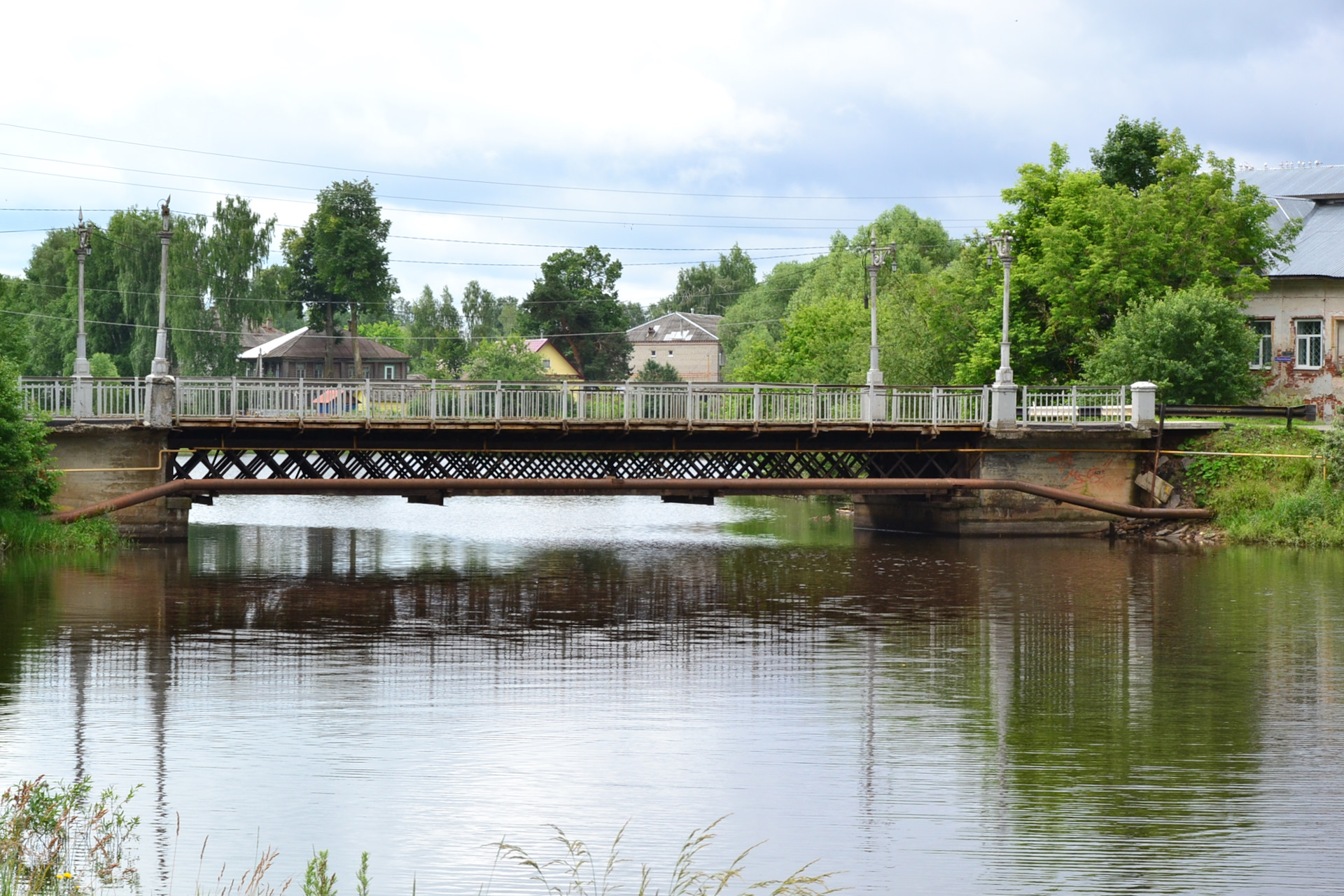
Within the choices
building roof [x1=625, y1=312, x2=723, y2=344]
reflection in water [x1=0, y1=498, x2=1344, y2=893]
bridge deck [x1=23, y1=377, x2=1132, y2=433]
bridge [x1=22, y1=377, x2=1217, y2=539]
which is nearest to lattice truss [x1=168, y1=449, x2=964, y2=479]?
bridge [x1=22, y1=377, x2=1217, y2=539]

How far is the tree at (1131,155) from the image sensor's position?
5112cm

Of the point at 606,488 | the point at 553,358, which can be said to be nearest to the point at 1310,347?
the point at 606,488

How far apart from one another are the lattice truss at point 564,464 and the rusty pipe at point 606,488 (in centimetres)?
92

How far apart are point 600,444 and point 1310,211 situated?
3276 cm

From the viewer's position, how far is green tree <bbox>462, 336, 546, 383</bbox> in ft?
315

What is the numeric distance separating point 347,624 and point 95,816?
13038mm

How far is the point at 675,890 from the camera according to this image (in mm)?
10000

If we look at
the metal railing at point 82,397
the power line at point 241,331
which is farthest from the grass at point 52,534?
the power line at point 241,331

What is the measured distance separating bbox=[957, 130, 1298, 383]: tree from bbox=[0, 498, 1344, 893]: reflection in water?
57.2 ft

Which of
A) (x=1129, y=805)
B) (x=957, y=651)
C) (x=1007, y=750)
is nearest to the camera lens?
(x=1129, y=805)

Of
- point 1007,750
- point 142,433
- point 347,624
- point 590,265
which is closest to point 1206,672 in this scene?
point 1007,750

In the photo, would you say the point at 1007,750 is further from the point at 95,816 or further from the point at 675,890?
the point at 95,816

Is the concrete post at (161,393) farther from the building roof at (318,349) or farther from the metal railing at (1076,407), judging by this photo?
the building roof at (318,349)

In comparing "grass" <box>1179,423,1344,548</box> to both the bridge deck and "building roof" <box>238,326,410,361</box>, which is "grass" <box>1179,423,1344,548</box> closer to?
the bridge deck
